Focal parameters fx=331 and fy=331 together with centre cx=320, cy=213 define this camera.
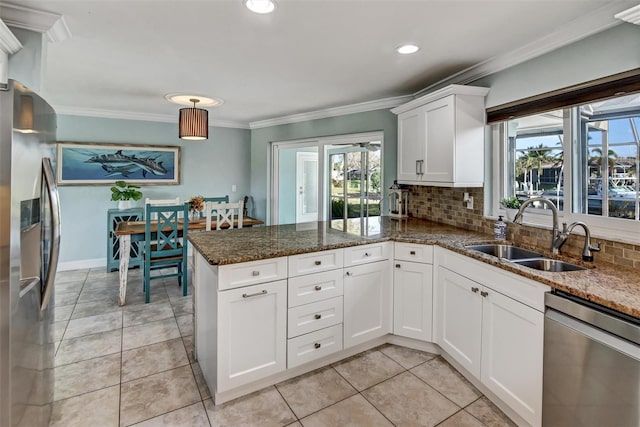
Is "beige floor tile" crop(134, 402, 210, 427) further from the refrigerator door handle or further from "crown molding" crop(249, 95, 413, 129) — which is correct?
"crown molding" crop(249, 95, 413, 129)

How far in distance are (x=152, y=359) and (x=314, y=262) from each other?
144 centimetres

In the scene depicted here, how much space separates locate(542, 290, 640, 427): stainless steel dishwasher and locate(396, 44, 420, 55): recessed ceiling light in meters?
1.84

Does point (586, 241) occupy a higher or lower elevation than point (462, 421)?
higher

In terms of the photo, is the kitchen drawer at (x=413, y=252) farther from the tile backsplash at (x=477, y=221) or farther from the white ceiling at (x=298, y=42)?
the white ceiling at (x=298, y=42)

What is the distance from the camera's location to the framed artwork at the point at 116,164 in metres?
4.61

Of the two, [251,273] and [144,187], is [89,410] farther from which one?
[144,187]

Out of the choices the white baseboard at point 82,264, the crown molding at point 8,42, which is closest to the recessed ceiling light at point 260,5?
the crown molding at point 8,42

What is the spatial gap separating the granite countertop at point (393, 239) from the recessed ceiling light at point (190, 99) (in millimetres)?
1951

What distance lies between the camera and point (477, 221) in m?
2.92

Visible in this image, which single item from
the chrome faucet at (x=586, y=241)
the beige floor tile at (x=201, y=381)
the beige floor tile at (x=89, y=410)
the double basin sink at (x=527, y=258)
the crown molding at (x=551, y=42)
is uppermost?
the crown molding at (x=551, y=42)

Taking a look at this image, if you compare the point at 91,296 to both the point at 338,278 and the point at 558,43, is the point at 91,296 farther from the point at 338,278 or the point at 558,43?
the point at 558,43

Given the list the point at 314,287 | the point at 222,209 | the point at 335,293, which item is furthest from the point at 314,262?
A: the point at 222,209

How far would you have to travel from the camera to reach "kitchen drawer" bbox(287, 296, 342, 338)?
2.18 metres

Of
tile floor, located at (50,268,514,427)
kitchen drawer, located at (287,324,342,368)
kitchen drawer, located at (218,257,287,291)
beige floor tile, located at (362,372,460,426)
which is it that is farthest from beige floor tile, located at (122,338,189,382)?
beige floor tile, located at (362,372,460,426)
